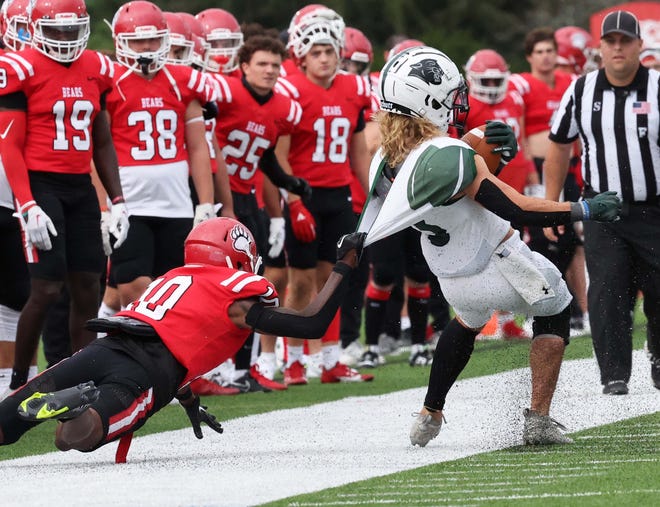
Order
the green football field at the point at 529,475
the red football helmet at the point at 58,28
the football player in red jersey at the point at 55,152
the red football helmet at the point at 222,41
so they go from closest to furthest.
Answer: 1. the green football field at the point at 529,475
2. the football player in red jersey at the point at 55,152
3. the red football helmet at the point at 58,28
4. the red football helmet at the point at 222,41

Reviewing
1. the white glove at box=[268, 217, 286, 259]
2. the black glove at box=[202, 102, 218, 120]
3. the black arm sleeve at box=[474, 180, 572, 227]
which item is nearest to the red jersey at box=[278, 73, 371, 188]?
the white glove at box=[268, 217, 286, 259]

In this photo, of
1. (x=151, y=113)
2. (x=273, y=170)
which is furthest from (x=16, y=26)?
(x=273, y=170)

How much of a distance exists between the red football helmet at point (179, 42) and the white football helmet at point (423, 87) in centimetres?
289

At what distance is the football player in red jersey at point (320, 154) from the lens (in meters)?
8.94

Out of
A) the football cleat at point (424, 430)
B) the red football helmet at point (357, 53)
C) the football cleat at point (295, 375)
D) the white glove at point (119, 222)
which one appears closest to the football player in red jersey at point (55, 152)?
the white glove at point (119, 222)

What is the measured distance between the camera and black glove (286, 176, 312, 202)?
8617mm

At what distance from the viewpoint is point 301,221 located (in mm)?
8758

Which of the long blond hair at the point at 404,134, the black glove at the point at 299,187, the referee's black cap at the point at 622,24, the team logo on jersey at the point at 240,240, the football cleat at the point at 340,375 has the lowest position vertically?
the football cleat at the point at 340,375

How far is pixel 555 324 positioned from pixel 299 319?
3.53 feet

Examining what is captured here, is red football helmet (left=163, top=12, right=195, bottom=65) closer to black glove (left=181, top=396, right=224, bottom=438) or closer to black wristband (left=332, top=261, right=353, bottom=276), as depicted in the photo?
black glove (left=181, top=396, right=224, bottom=438)

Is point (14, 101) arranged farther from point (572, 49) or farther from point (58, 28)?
point (572, 49)

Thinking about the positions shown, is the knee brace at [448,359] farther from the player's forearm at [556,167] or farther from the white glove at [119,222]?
the white glove at [119,222]

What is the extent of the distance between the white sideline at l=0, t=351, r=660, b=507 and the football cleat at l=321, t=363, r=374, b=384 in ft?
2.57

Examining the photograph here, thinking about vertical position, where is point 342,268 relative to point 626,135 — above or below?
below
